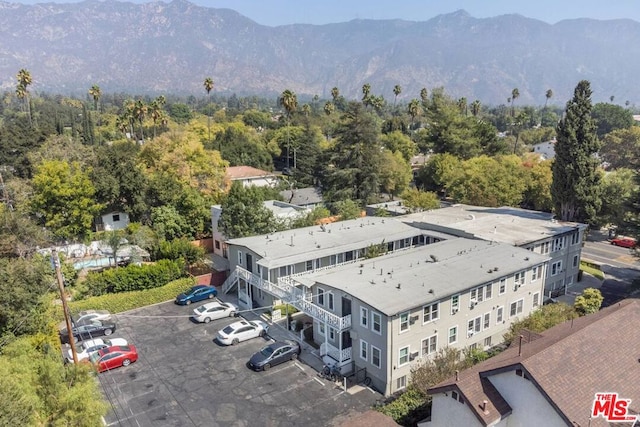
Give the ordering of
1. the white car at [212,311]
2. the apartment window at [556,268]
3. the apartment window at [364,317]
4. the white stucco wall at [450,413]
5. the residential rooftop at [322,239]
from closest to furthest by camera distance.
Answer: the white stucco wall at [450,413]
the apartment window at [364,317]
the white car at [212,311]
the residential rooftop at [322,239]
the apartment window at [556,268]

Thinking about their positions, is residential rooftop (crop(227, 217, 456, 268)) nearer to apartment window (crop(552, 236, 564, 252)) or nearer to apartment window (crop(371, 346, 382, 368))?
apartment window (crop(552, 236, 564, 252))

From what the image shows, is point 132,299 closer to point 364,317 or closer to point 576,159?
point 364,317

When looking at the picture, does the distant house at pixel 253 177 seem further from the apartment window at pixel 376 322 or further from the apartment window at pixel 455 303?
the apartment window at pixel 376 322

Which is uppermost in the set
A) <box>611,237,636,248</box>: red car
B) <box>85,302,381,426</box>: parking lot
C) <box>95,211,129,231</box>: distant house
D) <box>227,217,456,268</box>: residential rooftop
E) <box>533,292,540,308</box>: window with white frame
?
<box>227,217,456,268</box>: residential rooftop

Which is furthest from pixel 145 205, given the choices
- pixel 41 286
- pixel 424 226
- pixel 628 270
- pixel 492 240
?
pixel 628 270

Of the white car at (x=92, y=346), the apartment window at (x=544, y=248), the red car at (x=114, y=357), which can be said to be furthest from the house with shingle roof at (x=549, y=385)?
the white car at (x=92, y=346)

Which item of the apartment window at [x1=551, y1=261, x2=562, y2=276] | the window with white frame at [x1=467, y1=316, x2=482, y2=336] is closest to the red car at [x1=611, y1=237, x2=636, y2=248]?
the apartment window at [x1=551, y1=261, x2=562, y2=276]

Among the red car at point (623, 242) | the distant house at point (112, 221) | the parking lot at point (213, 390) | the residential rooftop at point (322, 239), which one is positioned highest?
the residential rooftop at point (322, 239)
